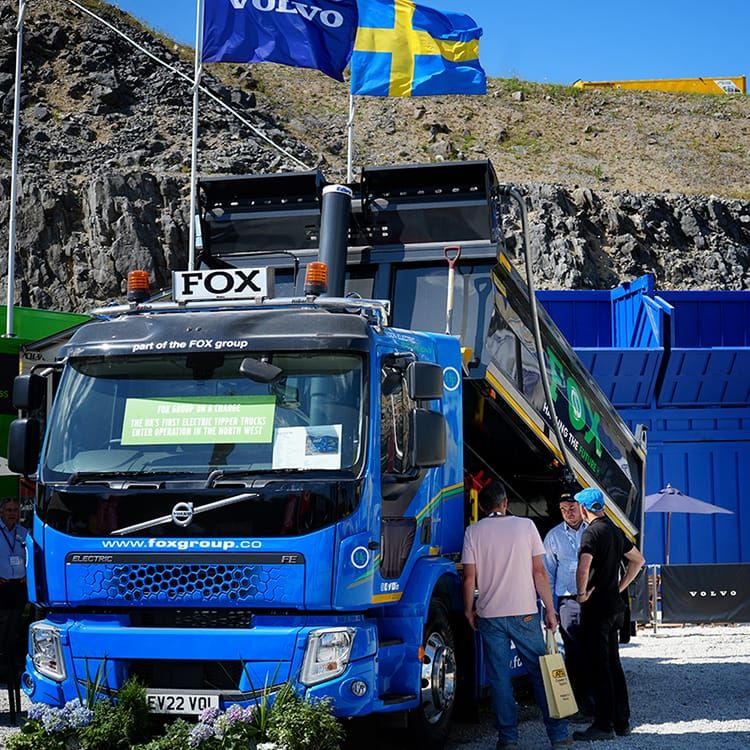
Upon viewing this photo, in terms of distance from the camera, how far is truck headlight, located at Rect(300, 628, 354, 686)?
6.87 meters

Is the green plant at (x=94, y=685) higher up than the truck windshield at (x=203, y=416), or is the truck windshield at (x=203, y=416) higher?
the truck windshield at (x=203, y=416)

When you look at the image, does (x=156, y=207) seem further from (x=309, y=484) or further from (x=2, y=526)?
(x=309, y=484)

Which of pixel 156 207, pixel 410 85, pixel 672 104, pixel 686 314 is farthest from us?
pixel 672 104

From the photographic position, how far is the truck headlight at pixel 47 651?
727 cm

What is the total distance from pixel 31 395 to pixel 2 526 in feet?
7.96

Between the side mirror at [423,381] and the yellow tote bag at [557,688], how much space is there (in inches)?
82.2

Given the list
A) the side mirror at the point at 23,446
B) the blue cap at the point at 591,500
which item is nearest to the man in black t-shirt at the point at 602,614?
the blue cap at the point at 591,500

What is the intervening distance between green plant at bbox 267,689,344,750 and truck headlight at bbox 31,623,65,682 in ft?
4.86

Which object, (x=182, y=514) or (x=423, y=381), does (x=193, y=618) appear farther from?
(x=423, y=381)

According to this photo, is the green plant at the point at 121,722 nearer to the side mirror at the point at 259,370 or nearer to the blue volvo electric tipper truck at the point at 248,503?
the blue volvo electric tipper truck at the point at 248,503

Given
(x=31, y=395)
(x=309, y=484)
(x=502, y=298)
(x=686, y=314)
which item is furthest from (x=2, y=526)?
(x=686, y=314)

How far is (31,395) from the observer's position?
7.66m

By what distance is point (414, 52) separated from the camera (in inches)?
733

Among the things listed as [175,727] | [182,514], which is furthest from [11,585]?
[175,727]
